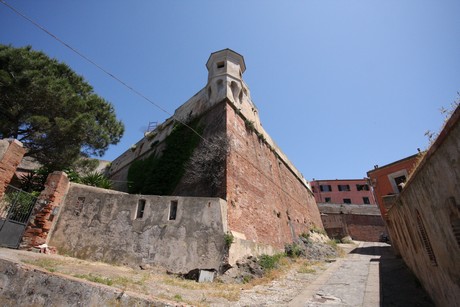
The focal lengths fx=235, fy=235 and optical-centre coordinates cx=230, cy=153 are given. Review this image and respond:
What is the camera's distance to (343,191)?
1631 inches

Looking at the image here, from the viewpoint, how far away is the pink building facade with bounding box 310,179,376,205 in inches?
1599

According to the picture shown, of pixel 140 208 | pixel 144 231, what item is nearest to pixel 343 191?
pixel 140 208

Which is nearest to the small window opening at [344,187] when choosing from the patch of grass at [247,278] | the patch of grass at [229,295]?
the patch of grass at [247,278]

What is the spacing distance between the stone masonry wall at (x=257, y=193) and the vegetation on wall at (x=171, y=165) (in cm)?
264

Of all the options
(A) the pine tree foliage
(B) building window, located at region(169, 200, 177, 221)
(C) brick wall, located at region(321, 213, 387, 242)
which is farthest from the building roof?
(C) brick wall, located at region(321, 213, 387, 242)

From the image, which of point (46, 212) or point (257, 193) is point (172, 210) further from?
→ point (257, 193)

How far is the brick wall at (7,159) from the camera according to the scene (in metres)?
7.69

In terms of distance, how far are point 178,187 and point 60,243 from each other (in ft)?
17.6

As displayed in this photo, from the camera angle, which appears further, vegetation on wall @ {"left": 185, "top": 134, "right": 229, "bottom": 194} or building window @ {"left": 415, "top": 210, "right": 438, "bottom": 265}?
vegetation on wall @ {"left": 185, "top": 134, "right": 229, "bottom": 194}

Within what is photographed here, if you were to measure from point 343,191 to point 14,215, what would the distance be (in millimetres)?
43411

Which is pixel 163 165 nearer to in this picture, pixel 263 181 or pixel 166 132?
pixel 166 132

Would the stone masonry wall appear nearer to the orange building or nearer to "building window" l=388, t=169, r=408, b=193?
the orange building

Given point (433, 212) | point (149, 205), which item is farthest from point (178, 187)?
point (433, 212)

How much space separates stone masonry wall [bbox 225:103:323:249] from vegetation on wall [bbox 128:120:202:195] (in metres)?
2.64
